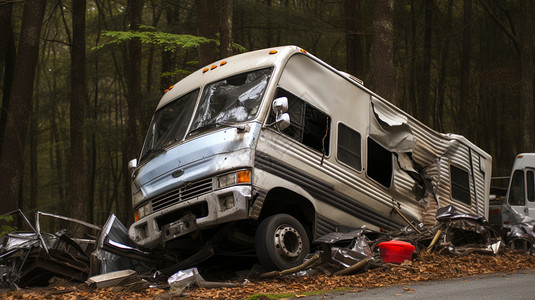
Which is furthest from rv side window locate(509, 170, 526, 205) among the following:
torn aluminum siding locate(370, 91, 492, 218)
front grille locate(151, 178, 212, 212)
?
front grille locate(151, 178, 212, 212)

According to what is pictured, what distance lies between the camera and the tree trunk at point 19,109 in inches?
554

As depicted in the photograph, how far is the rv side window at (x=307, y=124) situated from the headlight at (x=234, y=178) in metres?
1.04

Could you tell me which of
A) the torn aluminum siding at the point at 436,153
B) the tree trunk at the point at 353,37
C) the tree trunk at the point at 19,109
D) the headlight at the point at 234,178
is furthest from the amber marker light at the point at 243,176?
the tree trunk at the point at 353,37

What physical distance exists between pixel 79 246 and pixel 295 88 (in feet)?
13.5

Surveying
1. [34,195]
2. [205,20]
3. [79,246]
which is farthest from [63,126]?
[79,246]

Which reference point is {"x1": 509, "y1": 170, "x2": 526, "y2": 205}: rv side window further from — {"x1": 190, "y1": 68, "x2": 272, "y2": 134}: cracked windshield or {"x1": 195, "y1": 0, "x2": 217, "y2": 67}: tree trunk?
{"x1": 190, "y1": 68, "x2": 272, "y2": 134}: cracked windshield

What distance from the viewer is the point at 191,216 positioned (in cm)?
816

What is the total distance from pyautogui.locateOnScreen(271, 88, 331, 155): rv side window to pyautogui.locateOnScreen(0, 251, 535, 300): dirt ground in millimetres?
2003

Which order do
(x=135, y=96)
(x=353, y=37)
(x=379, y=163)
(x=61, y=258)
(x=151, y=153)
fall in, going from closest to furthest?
(x=61, y=258), (x=151, y=153), (x=379, y=163), (x=135, y=96), (x=353, y=37)

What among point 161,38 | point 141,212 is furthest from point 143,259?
point 161,38

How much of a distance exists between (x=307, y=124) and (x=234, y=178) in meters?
1.67

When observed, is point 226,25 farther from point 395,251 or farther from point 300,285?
point 300,285

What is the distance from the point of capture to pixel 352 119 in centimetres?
998

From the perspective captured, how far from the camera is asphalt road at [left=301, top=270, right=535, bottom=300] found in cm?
636
